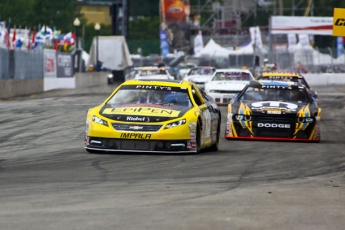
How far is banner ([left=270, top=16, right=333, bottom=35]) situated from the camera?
2585 inches

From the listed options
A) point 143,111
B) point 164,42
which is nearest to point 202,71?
point 143,111

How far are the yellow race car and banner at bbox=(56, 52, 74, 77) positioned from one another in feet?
116

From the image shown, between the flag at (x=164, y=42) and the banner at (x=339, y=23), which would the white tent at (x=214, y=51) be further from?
the banner at (x=339, y=23)

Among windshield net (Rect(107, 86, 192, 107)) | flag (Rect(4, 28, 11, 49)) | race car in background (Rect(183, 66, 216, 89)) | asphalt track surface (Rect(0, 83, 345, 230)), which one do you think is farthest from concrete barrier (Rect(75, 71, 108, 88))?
windshield net (Rect(107, 86, 192, 107))

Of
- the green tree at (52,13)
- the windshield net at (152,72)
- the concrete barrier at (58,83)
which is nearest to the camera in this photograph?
the windshield net at (152,72)

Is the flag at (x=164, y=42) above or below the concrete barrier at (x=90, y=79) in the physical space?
above

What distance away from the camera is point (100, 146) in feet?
45.8

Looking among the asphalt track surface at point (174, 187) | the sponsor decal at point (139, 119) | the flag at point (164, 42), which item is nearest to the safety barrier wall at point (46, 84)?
the asphalt track surface at point (174, 187)

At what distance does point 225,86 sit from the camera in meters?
31.2

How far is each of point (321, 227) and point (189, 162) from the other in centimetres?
537

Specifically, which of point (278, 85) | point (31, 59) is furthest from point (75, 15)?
point (278, 85)

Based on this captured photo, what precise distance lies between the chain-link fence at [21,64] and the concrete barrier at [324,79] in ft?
86.1

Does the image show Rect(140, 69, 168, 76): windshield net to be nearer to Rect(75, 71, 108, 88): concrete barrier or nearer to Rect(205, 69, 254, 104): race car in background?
Rect(205, 69, 254, 104): race car in background

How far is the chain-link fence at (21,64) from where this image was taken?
3705 cm
